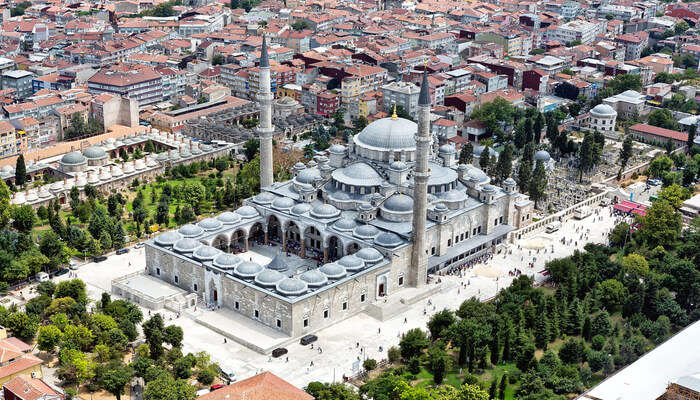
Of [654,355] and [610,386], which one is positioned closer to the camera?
[610,386]

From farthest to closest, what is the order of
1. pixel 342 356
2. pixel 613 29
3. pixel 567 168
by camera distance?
pixel 613 29 < pixel 567 168 < pixel 342 356

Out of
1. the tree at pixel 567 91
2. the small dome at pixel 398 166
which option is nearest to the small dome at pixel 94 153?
the small dome at pixel 398 166

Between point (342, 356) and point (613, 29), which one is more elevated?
Result: point (613, 29)

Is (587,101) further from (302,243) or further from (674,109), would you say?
(302,243)

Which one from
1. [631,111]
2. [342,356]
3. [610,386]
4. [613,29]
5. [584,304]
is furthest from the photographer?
[613,29]

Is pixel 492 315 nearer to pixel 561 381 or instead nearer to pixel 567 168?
pixel 561 381

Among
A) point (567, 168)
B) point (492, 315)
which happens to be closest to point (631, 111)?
point (567, 168)
